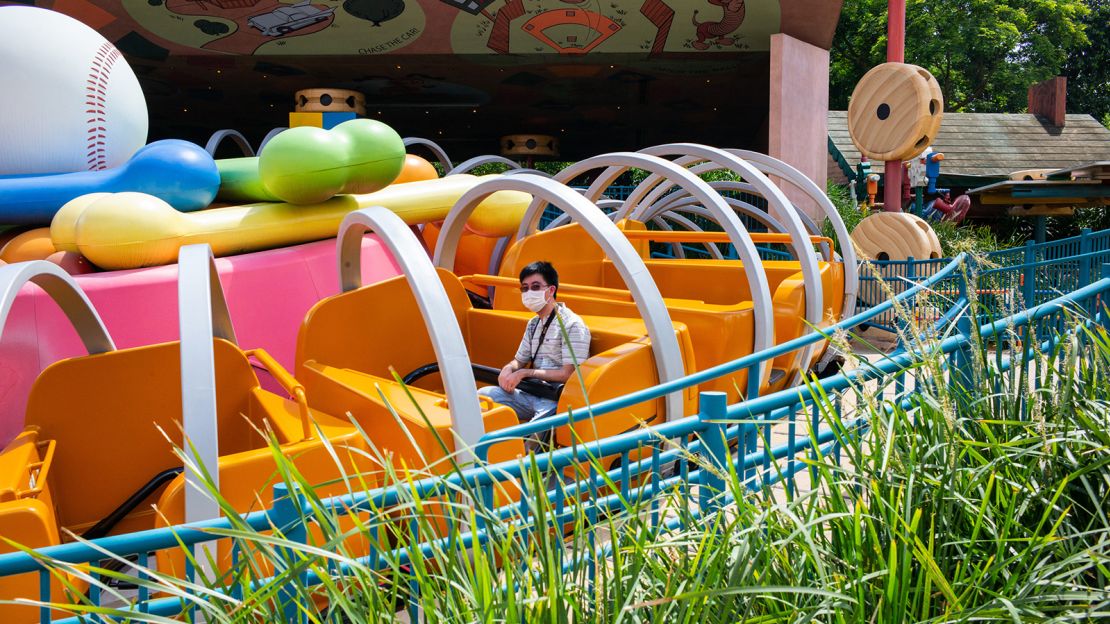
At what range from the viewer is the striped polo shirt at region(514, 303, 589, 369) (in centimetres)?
446

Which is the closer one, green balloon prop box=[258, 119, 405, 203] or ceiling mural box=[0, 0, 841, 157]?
green balloon prop box=[258, 119, 405, 203]

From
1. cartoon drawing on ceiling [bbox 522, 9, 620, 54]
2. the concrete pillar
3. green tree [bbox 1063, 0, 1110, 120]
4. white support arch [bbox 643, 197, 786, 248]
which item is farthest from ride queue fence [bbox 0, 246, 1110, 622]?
green tree [bbox 1063, 0, 1110, 120]

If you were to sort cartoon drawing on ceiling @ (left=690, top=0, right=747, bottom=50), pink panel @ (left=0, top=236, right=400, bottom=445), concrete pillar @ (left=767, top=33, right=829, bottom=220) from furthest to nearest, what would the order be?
cartoon drawing on ceiling @ (left=690, top=0, right=747, bottom=50), concrete pillar @ (left=767, top=33, right=829, bottom=220), pink panel @ (left=0, top=236, right=400, bottom=445)

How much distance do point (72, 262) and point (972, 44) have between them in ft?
97.9

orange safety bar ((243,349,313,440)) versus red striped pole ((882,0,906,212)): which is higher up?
red striped pole ((882,0,906,212))

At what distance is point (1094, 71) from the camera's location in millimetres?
A: 34469

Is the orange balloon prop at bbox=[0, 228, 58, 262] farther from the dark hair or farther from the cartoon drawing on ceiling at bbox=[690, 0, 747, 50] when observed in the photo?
the cartoon drawing on ceiling at bbox=[690, 0, 747, 50]

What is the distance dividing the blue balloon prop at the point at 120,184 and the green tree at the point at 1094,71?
36085mm

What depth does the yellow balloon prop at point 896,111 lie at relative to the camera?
1052cm

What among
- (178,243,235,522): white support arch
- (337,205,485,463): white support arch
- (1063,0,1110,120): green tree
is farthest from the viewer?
(1063,0,1110,120): green tree

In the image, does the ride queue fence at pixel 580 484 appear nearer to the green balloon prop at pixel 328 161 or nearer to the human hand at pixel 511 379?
the human hand at pixel 511 379

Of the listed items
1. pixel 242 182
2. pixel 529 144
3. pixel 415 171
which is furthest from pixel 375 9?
pixel 529 144

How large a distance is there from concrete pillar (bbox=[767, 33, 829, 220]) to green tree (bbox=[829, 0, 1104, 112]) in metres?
17.2

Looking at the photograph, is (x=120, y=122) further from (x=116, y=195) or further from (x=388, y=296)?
(x=388, y=296)
